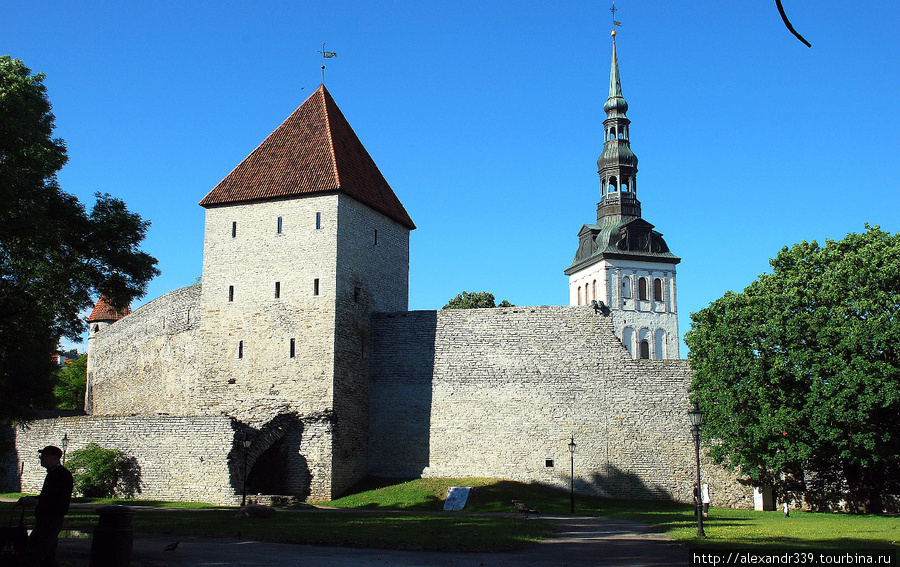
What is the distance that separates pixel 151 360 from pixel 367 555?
24.1 metres

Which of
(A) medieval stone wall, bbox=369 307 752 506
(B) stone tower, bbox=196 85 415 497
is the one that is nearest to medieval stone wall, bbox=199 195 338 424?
(B) stone tower, bbox=196 85 415 497

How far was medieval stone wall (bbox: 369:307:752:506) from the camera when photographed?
25.4 meters

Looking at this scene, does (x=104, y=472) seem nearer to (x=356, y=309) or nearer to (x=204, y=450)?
(x=204, y=450)

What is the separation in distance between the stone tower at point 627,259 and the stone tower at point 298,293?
46.9 meters

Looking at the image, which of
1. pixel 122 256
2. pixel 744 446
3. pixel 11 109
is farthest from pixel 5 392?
pixel 744 446

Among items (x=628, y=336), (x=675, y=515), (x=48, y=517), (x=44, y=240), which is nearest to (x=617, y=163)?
(x=628, y=336)

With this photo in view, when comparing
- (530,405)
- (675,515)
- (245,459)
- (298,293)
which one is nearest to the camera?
(675,515)

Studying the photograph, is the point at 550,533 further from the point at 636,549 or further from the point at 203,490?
the point at 203,490

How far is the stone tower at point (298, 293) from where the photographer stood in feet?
85.3

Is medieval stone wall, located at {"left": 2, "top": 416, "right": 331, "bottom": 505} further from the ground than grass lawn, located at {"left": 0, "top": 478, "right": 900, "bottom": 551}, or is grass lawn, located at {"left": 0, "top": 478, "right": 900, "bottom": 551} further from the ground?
medieval stone wall, located at {"left": 2, "top": 416, "right": 331, "bottom": 505}

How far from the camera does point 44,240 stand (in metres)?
16.1

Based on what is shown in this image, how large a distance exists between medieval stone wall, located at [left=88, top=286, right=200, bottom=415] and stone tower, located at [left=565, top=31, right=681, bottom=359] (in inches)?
1804

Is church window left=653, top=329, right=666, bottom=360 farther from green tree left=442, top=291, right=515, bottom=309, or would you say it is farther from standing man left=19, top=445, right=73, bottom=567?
standing man left=19, top=445, right=73, bottom=567

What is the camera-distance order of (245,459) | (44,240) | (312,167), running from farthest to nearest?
1. (312,167)
2. (245,459)
3. (44,240)
